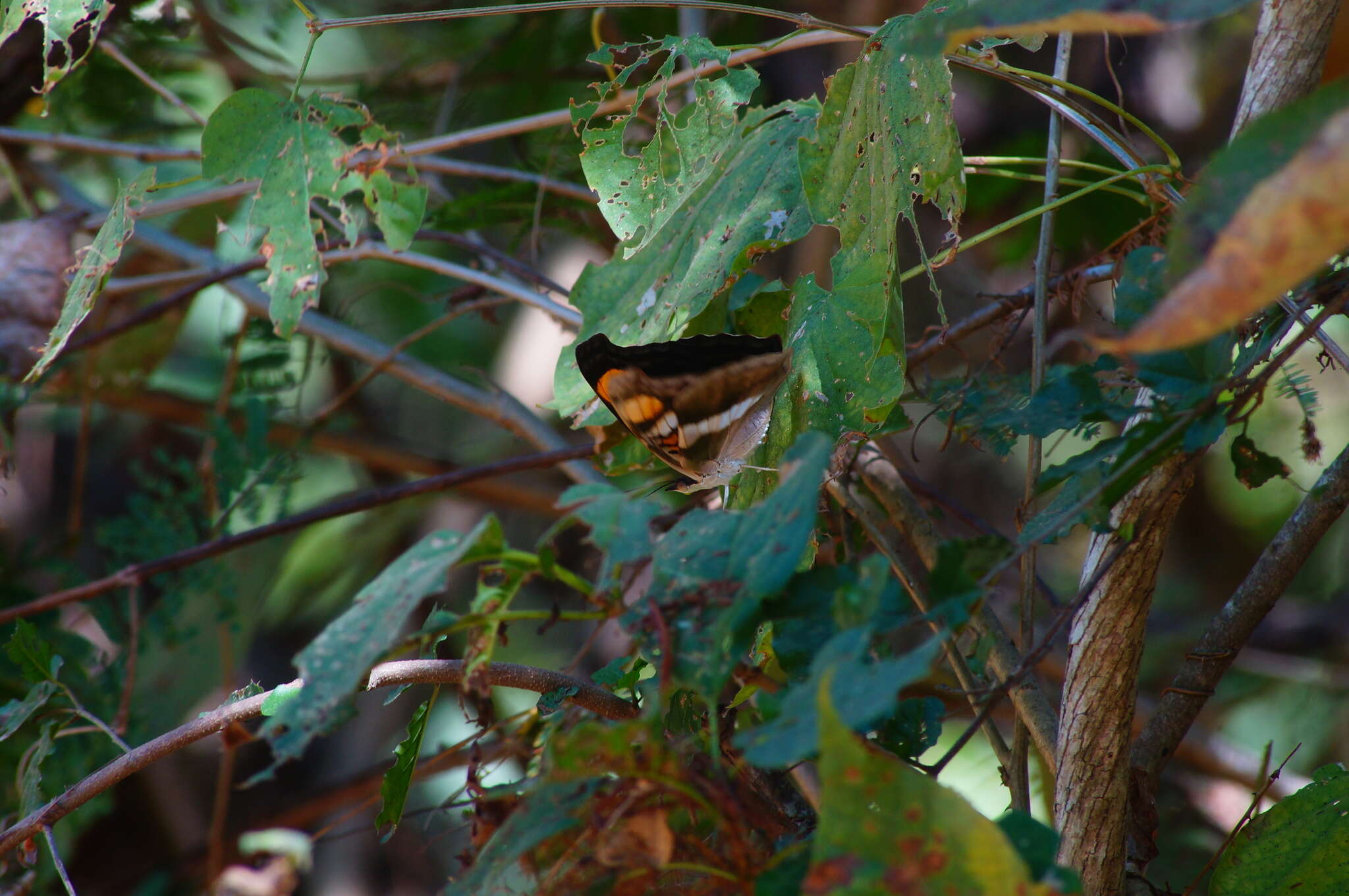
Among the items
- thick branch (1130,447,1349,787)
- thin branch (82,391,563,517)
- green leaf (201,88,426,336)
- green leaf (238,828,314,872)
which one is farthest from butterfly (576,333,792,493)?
green leaf (238,828,314,872)

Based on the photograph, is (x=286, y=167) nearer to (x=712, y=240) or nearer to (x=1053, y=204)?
(x=712, y=240)

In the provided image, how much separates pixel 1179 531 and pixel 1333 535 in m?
0.35

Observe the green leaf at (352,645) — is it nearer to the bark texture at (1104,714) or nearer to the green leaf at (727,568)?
the green leaf at (727,568)

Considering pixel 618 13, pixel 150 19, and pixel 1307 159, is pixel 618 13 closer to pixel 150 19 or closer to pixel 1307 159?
pixel 150 19

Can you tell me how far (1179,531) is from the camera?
247 centimetres

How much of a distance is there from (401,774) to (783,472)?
28 centimetres

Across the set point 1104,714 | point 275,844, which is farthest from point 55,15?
point 275,844

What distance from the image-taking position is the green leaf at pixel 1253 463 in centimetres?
67

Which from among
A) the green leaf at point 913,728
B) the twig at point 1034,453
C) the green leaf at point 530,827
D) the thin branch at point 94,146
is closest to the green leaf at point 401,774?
the green leaf at point 530,827

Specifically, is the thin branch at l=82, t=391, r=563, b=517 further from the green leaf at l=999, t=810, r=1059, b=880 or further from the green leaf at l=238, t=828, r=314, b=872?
the green leaf at l=999, t=810, r=1059, b=880

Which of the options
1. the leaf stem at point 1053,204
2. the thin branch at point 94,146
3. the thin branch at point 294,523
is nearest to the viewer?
the leaf stem at point 1053,204

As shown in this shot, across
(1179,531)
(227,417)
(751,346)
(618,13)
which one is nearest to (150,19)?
(227,417)

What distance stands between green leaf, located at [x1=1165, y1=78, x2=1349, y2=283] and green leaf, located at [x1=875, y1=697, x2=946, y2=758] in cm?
26

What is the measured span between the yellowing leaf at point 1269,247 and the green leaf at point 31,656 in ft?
2.45
